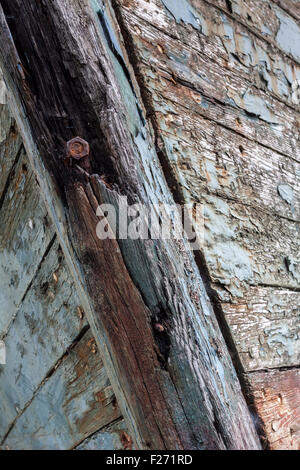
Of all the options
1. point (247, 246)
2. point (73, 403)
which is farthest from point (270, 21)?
point (73, 403)

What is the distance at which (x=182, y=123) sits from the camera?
0.88m

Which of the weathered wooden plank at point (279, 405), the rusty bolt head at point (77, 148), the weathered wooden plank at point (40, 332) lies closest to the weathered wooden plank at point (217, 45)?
the rusty bolt head at point (77, 148)

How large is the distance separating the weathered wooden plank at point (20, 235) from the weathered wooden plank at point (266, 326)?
1.43 ft

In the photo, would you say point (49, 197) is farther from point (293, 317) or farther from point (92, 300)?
point (293, 317)

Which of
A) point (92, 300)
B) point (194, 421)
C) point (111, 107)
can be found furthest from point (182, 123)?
point (194, 421)

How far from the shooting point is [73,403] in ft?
3.46

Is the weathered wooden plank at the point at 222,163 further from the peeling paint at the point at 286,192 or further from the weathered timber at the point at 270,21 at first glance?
the weathered timber at the point at 270,21

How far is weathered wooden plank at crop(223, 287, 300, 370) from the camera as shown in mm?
783

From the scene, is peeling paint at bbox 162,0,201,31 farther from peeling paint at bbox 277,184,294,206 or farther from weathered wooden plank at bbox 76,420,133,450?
weathered wooden plank at bbox 76,420,133,450

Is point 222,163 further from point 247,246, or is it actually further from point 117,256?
point 117,256

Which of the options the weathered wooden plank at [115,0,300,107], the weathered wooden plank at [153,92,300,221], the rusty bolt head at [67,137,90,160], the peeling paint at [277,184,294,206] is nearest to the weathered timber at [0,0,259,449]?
the rusty bolt head at [67,137,90,160]

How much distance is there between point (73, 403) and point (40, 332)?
0.19m

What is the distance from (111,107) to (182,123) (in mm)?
233

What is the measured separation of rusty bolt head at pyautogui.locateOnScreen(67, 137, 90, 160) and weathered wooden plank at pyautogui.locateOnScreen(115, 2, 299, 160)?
25 centimetres
